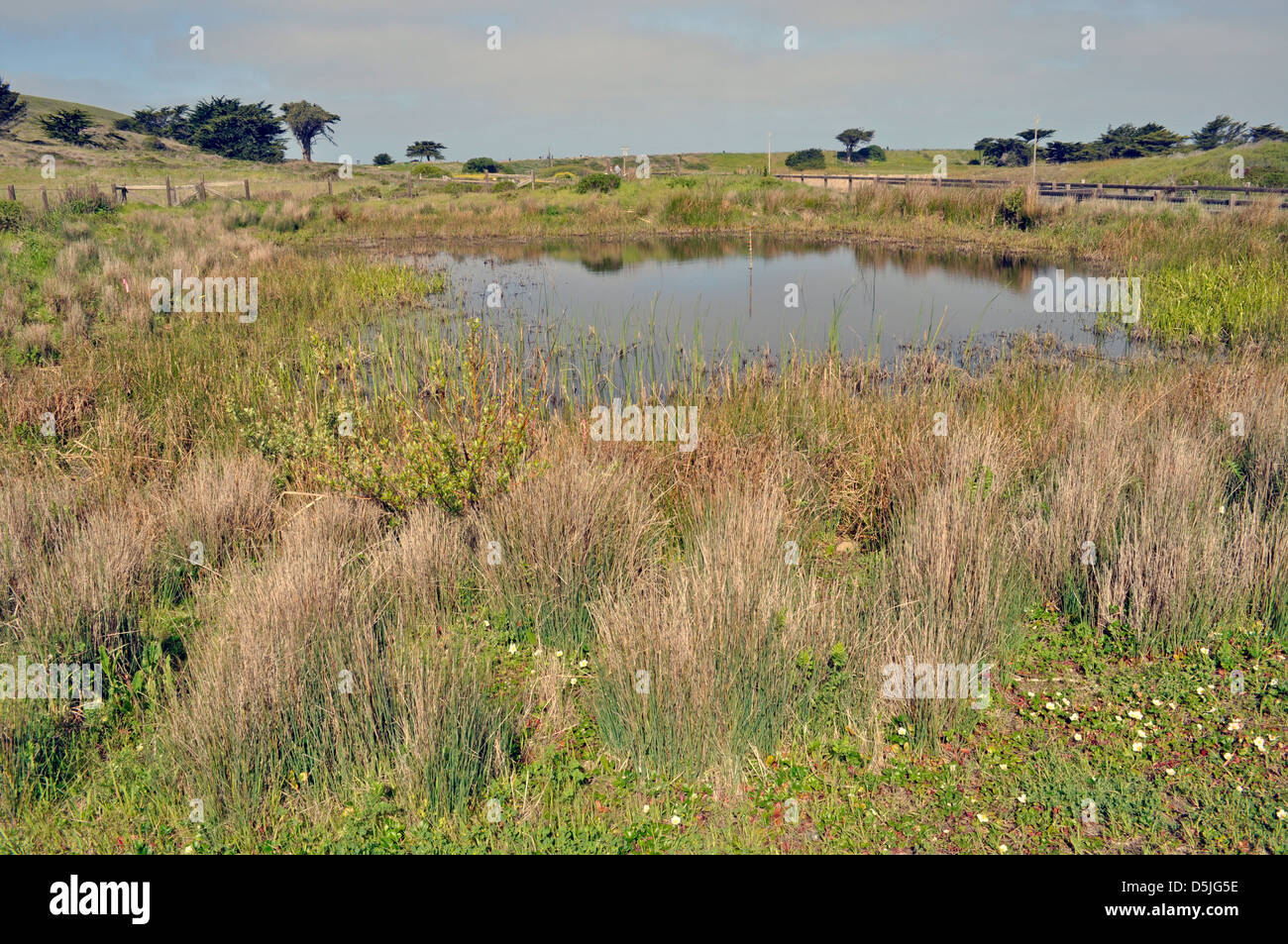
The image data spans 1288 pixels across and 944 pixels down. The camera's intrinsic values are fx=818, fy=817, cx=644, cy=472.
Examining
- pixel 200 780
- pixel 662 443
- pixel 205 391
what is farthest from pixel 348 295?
pixel 200 780

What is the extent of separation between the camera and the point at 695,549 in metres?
4.55

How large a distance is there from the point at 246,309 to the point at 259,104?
195 feet

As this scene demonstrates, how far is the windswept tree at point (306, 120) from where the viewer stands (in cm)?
6662

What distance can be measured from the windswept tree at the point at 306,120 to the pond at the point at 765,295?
52.9 meters

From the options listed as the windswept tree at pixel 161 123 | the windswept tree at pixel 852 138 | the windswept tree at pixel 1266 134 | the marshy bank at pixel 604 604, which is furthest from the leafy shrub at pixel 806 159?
the marshy bank at pixel 604 604

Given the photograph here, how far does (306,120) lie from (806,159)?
43.2m

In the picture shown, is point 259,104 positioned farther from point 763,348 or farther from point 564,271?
point 763,348

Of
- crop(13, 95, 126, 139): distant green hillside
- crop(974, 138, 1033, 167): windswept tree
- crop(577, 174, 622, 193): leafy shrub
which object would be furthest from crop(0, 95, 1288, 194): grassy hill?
crop(577, 174, 622, 193): leafy shrub

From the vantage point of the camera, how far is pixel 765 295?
1464 cm

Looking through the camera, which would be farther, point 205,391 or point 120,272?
point 120,272

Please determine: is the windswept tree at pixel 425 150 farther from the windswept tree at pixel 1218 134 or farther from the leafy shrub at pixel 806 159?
the windswept tree at pixel 1218 134

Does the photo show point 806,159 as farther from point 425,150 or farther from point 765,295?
point 765,295

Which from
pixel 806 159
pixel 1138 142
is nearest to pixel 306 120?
pixel 806 159
